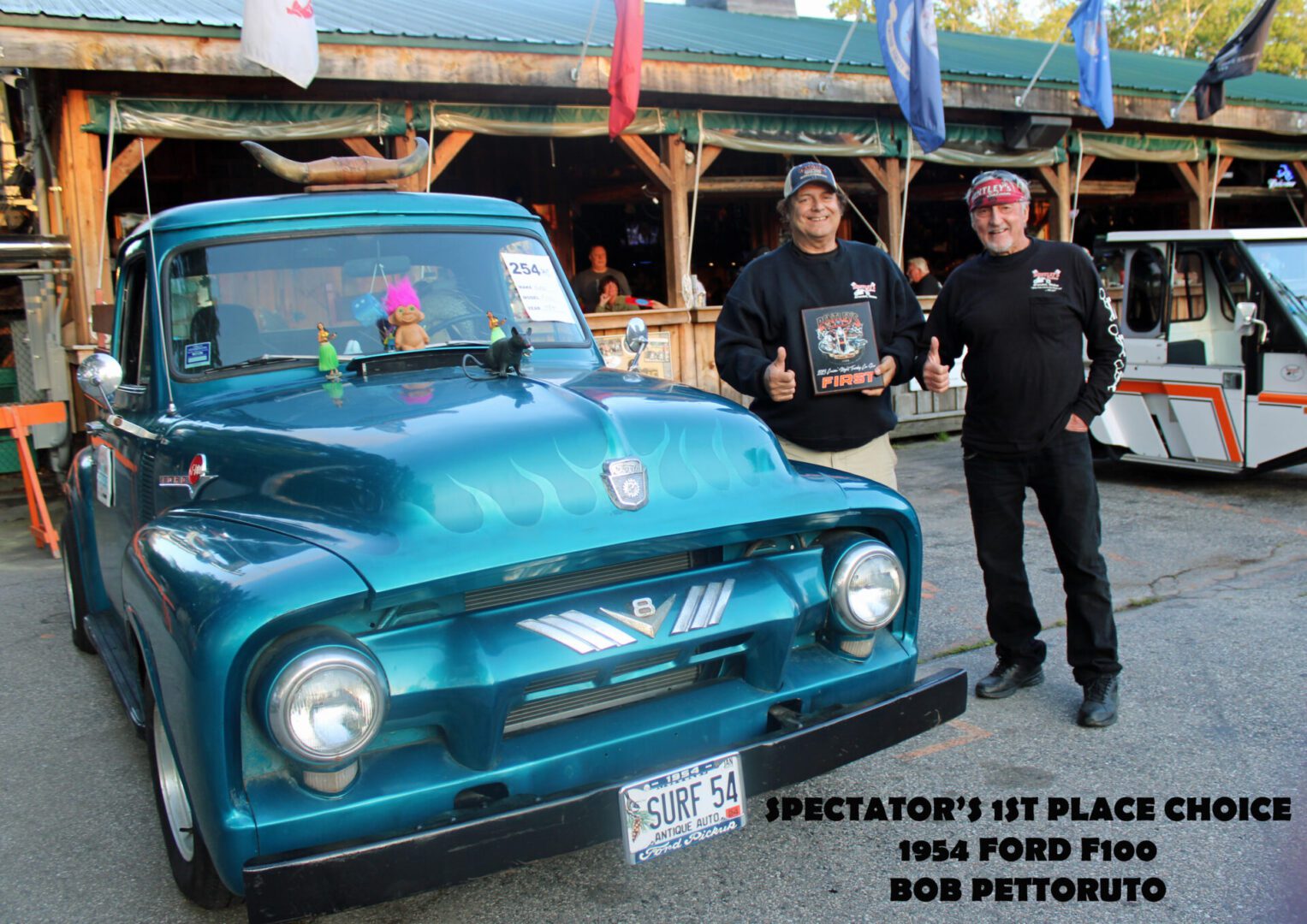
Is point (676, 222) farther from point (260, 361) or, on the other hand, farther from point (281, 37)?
point (260, 361)

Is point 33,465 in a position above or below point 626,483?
below

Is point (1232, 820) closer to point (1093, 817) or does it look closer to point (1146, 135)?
point (1093, 817)

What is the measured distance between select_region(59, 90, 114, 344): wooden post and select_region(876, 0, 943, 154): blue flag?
7.24 meters

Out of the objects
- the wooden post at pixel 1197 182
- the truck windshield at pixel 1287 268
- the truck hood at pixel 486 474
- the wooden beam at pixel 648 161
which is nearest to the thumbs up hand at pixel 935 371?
the truck hood at pixel 486 474

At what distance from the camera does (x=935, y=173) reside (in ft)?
59.3

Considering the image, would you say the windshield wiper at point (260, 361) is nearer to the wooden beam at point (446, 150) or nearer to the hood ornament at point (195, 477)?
the hood ornament at point (195, 477)

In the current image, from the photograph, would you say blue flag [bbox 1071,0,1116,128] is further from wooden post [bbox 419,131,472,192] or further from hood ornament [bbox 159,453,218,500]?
hood ornament [bbox 159,453,218,500]

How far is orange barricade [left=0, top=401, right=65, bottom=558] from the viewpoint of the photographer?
25.1ft

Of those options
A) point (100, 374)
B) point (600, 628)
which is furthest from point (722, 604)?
point (100, 374)

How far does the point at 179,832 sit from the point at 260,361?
146 centimetres

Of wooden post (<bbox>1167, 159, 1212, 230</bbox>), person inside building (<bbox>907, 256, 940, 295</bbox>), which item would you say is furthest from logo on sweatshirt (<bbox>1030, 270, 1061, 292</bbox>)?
wooden post (<bbox>1167, 159, 1212, 230</bbox>)

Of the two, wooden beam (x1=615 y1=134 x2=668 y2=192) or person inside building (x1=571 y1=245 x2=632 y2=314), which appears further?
person inside building (x1=571 y1=245 x2=632 y2=314)

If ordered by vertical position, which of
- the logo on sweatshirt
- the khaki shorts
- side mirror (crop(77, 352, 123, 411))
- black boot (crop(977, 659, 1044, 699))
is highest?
the logo on sweatshirt

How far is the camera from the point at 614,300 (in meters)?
11.3
